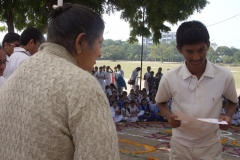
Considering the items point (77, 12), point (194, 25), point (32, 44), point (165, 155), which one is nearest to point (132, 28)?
point (165, 155)

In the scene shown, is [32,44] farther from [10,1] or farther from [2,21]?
[2,21]

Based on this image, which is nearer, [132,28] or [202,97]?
[202,97]

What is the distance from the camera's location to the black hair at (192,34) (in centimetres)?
241

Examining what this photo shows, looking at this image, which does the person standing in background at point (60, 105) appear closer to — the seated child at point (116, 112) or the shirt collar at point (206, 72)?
the shirt collar at point (206, 72)

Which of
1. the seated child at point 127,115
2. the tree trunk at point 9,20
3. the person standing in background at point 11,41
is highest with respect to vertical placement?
the tree trunk at point 9,20

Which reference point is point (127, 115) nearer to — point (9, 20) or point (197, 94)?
point (9, 20)

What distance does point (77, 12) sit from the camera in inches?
51.0

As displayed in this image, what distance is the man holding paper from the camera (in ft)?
7.97

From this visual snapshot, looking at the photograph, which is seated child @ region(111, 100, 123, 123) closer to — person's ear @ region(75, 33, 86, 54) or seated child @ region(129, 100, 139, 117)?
seated child @ region(129, 100, 139, 117)

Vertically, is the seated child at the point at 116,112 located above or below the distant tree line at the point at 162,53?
below

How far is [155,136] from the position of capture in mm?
7703

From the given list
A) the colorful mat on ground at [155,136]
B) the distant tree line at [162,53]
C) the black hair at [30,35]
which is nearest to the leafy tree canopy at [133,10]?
the colorful mat on ground at [155,136]

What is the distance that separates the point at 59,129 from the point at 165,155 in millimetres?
5197

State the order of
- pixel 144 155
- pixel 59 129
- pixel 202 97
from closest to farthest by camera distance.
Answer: pixel 59 129
pixel 202 97
pixel 144 155
